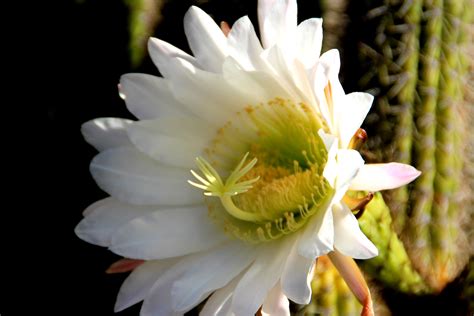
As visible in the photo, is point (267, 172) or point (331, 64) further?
point (267, 172)

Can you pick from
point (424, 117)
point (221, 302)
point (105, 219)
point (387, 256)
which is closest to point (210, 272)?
point (221, 302)

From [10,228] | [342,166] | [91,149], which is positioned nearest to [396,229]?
[342,166]

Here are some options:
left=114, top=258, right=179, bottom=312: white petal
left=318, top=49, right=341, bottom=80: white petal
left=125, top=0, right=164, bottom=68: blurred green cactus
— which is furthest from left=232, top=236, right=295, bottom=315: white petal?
left=125, top=0, right=164, bottom=68: blurred green cactus

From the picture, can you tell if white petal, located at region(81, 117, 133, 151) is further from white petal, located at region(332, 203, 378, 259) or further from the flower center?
white petal, located at region(332, 203, 378, 259)

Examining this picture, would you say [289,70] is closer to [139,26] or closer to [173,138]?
[173,138]

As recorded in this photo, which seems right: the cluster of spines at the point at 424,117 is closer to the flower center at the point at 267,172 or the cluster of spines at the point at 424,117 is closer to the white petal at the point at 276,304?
the flower center at the point at 267,172
